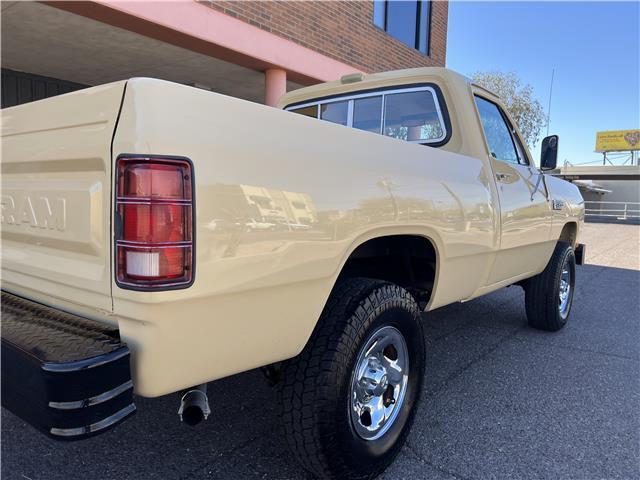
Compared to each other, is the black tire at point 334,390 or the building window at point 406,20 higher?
the building window at point 406,20

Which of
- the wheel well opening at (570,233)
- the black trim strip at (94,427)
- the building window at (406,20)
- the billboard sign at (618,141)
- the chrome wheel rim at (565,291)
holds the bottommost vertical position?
the chrome wheel rim at (565,291)

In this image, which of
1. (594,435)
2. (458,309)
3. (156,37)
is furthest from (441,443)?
(156,37)

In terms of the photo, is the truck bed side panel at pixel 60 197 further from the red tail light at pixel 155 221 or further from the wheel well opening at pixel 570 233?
the wheel well opening at pixel 570 233

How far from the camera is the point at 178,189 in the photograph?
154 centimetres

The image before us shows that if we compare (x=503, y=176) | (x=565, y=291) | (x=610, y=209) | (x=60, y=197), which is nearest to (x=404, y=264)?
(x=503, y=176)

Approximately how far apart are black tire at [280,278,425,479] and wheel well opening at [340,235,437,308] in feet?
1.75

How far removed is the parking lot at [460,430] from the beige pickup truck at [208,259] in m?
0.44

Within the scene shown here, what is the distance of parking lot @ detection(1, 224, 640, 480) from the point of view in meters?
2.39

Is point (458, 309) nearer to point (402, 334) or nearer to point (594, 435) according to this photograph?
point (594, 435)

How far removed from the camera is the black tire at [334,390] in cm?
203

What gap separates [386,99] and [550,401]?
2386mm

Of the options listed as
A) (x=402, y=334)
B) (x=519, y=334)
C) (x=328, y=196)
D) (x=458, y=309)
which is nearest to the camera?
(x=328, y=196)

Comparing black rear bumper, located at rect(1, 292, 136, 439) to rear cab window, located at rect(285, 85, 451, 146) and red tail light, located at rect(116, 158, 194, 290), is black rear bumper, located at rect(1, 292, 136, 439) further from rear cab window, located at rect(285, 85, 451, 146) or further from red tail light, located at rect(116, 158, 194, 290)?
rear cab window, located at rect(285, 85, 451, 146)

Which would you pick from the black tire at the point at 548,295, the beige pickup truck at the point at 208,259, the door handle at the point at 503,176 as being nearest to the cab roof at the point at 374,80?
the door handle at the point at 503,176
